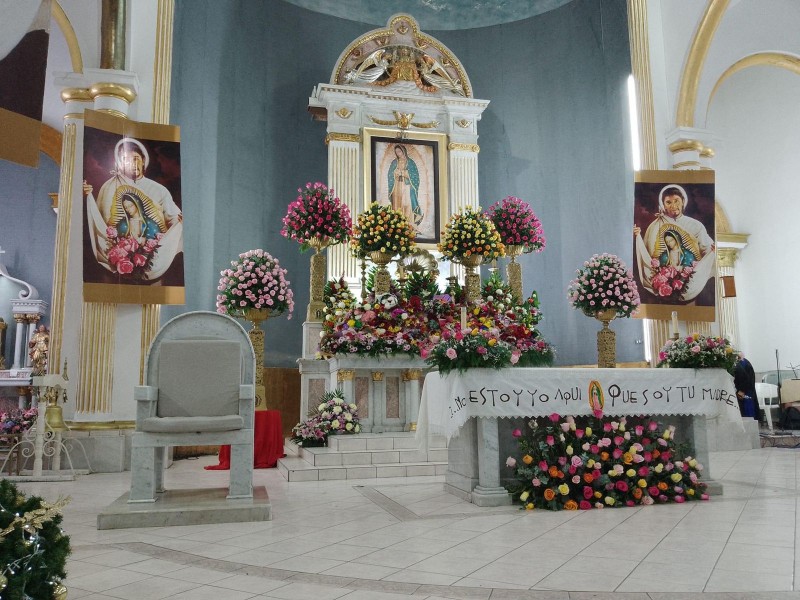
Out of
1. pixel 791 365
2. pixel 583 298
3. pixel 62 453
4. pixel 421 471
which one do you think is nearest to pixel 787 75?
pixel 791 365

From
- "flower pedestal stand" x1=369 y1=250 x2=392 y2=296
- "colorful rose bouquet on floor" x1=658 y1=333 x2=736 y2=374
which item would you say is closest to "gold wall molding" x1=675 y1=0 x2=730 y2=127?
"flower pedestal stand" x1=369 y1=250 x2=392 y2=296

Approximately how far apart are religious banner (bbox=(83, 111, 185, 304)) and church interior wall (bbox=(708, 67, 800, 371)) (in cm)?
1098

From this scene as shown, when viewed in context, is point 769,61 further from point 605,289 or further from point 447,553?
point 447,553

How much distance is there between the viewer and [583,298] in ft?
25.3

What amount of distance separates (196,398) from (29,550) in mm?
2969

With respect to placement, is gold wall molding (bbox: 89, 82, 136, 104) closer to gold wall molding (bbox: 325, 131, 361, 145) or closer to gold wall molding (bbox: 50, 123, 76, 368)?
gold wall molding (bbox: 50, 123, 76, 368)

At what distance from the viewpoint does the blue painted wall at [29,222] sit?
12.6m

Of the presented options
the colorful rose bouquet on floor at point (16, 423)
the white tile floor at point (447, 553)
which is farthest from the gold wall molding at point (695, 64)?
the colorful rose bouquet on floor at point (16, 423)

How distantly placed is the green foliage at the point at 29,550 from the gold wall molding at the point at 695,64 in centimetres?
1053

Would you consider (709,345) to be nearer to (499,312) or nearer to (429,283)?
(499,312)

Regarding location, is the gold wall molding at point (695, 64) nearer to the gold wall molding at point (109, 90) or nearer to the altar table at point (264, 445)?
the altar table at point (264, 445)

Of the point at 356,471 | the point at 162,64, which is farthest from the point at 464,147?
the point at 356,471

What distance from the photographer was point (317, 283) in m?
9.19

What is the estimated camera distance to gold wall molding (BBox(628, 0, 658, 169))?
10625 mm
